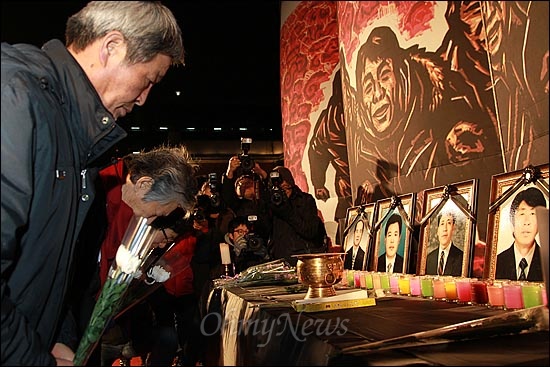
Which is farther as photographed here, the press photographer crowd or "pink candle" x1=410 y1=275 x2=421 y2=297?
the press photographer crowd

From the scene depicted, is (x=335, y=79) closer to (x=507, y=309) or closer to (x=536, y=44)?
(x=536, y=44)

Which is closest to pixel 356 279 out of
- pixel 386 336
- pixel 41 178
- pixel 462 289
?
pixel 462 289

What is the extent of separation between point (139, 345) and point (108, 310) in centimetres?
183

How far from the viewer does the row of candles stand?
1196 mm

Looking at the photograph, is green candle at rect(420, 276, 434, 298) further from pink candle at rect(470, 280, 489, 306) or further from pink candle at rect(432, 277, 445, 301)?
pink candle at rect(470, 280, 489, 306)

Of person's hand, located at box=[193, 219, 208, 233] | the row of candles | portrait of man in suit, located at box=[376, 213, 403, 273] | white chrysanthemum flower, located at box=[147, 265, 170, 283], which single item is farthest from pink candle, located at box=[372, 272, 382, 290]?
person's hand, located at box=[193, 219, 208, 233]

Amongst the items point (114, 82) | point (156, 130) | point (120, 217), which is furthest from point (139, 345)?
point (156, 130)

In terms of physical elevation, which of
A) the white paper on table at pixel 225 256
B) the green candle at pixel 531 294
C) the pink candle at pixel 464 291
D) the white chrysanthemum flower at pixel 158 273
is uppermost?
the white chrysanthemum flower at pixel 158 273

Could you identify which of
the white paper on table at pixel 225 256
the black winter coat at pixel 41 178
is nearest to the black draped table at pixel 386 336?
the black winter coat at pixel 41 178

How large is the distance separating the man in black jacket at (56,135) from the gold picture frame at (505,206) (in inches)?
36.3

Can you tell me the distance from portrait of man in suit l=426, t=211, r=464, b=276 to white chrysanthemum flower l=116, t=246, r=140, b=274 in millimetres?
970

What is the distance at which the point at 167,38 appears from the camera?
109cm

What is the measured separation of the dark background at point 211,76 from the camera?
3.97 metres

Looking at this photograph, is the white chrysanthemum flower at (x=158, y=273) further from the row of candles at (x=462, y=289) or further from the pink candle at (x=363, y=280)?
the pink candle at (x=363, y=280)
